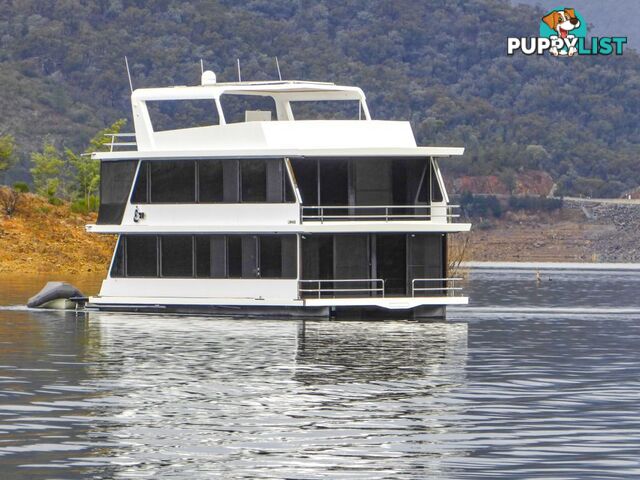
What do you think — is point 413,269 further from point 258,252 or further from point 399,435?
point 399,435

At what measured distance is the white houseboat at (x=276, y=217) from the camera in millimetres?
39625

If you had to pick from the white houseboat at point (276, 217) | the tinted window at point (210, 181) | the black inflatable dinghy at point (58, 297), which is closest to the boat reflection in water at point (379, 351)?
the white houseboat at point (276, 217)

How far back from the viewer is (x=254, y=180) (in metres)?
40.1

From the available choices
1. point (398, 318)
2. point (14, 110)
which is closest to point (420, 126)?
point (14, 110)

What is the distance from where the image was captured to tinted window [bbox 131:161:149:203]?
4134cm

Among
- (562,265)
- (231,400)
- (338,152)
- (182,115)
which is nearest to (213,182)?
(338,152)

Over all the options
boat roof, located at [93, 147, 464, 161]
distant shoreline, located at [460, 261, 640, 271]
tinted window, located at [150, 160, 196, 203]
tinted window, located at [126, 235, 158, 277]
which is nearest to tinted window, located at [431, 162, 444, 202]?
boat roof, located at [93, 147, 464, 161]

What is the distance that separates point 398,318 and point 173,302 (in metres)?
5.60

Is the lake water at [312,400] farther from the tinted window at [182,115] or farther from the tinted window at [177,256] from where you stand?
the tinted window at [182,115]

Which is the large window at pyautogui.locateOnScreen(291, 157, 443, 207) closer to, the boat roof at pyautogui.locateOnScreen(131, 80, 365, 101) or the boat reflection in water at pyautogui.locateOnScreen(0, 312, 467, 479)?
the boat roof at pyautogui.locateOnScreen(131, 80, 365, 101)

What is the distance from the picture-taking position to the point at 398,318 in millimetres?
40344

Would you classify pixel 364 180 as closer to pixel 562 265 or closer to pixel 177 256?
pixel 177 256

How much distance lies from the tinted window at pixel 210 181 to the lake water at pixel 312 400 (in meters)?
3.06

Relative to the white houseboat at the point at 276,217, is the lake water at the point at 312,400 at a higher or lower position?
lower
